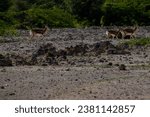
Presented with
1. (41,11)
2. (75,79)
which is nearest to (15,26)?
(41,11)

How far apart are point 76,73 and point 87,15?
30031 millimetres

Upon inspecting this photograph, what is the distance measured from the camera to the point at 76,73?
55.2 feet

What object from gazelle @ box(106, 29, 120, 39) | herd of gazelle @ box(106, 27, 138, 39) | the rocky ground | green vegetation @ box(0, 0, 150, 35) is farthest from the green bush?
the rocky ground

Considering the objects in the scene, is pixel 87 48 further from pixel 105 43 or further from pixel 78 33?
pixel 78 33

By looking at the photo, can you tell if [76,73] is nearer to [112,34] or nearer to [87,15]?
[112,34]

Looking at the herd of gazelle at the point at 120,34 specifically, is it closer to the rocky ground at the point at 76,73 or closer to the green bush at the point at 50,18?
the rocky ground at the point at 76,73

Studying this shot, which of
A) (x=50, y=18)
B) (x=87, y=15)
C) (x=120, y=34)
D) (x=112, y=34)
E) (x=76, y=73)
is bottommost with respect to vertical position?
(x=87, y=15)

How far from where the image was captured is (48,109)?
10.4m

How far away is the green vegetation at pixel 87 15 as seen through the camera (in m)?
44.3

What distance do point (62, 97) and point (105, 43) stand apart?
1186 cm

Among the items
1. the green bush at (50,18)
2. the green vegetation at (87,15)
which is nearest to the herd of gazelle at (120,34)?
the green vegetation at (87,15)

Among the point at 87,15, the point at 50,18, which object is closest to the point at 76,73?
the point at 50,18

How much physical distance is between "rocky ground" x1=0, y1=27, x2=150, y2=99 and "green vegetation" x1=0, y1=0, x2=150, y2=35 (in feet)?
56.5

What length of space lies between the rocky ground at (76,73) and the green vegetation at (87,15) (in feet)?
56.5
